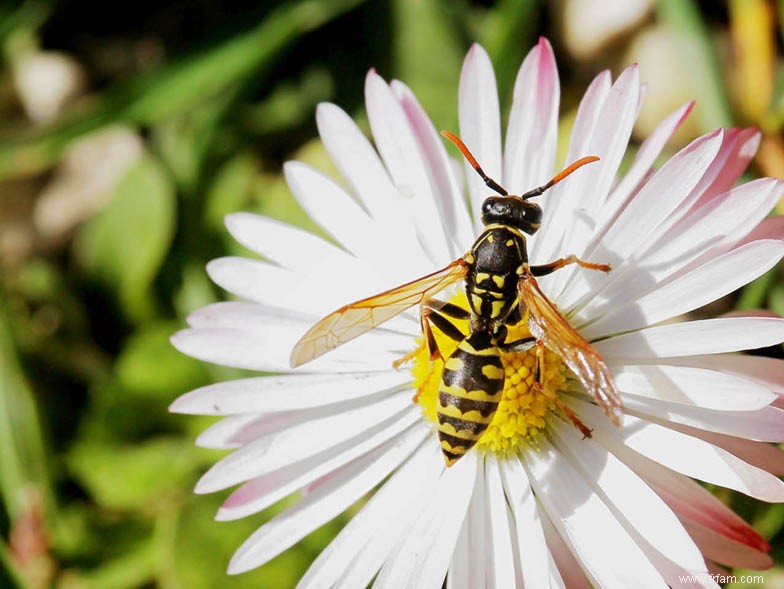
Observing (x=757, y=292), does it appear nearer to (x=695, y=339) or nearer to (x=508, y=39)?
(x=695, y=339)

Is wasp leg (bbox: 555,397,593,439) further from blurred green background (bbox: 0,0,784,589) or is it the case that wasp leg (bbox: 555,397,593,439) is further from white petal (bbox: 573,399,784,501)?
blurred green background (bbox: 0,0,784,589)

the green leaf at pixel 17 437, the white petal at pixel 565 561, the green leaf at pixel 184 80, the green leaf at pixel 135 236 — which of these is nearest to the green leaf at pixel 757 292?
the white petal at pixel 565 561

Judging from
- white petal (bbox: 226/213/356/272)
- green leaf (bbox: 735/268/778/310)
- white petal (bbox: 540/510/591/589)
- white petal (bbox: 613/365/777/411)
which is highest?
white petal (bbox: 226/213/356/272)

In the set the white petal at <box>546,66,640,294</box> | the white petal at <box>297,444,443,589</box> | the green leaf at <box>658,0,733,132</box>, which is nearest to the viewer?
the white petal at <box>546,66,640,294</box>

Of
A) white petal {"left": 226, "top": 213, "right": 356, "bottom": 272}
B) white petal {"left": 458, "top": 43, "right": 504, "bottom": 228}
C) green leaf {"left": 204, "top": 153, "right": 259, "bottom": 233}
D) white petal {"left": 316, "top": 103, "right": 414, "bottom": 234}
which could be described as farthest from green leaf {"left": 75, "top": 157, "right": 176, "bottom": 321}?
white petal {"left": 458, "top": 43, "right": 504, "bottom": 228}

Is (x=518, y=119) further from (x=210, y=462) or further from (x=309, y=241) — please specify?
(x=210, y=462)

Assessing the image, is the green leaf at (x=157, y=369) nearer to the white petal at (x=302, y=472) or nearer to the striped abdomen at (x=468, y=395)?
the white petal at (x=302, y=472)

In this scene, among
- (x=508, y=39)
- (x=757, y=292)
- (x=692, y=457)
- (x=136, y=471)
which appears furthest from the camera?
(x=136, y=471)

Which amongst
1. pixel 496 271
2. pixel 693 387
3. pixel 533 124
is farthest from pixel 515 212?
pixel 693 387
